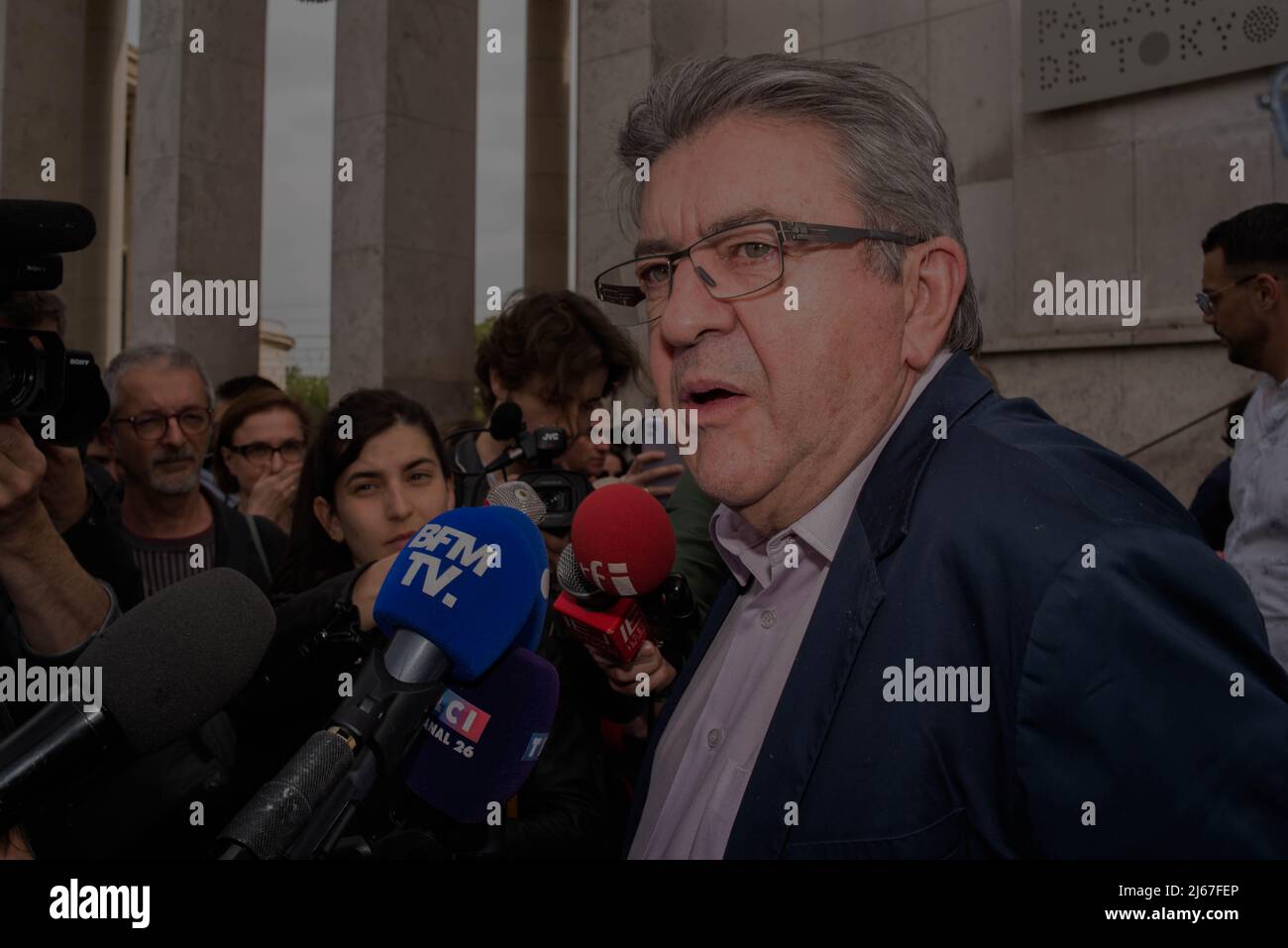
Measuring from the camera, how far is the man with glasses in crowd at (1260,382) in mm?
2908

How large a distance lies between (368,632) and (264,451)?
8.79 ft

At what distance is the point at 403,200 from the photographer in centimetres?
799

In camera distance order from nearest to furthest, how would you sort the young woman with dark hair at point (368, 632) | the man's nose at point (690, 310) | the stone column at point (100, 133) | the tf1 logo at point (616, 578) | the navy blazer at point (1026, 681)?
the navy blazer at point (1026, 681)
the man's nose at point (690, 310)
the young woman with dark hair at point (368, 632)
the tf1 logo at point (616, 578)
the stone column at point (100, 133)

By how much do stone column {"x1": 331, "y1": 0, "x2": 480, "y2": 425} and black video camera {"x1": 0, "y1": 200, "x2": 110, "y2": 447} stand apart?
19.6 ft

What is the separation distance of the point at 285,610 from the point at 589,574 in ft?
1.77

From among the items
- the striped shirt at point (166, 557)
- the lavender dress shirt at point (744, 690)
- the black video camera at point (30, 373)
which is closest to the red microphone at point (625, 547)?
the lavender dress shirt at point (744, 690)

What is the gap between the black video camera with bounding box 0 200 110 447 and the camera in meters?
1.32

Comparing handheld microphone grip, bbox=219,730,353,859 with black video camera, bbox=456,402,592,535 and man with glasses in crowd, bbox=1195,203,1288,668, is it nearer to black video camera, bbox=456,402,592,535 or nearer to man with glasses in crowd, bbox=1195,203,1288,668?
black video camera, bbox=456,402,592,535

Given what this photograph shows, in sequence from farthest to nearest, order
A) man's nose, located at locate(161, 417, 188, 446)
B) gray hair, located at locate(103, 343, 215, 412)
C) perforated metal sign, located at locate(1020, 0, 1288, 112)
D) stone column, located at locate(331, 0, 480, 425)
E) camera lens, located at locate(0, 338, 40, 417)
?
stone column, located at locate(331, 0, 480, 425) → perforated metal sign, located at locate(1020, 0, 1288, 112) → gray hair, located at locate(103, 343, 215, 412) → man's nose, located at locate(161, 417, 188, 446) → camera lens, located at locate(0, 338, 40, 417)

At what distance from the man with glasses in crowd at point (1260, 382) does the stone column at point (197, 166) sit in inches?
275

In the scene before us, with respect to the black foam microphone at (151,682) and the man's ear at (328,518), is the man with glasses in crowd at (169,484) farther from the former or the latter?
the black foam microphone at (151,682)

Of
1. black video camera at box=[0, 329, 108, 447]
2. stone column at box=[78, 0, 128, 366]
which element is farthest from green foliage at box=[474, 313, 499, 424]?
stone column at box=[78, 0, 128, 366]
